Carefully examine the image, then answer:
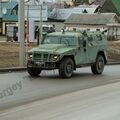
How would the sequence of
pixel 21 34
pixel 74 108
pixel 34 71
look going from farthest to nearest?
pixel 21 34 → pixel 34 71 → pixel 74 108

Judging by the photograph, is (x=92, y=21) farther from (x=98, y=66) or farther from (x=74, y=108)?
(x=74, y=108)

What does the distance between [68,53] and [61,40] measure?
4.29ft

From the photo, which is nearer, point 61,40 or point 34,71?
point 34,71

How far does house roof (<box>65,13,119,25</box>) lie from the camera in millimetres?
101875

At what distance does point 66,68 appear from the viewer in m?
22.3

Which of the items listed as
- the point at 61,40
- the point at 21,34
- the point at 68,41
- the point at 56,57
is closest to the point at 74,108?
the point at 56,57

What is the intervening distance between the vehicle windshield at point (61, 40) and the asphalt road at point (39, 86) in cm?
148

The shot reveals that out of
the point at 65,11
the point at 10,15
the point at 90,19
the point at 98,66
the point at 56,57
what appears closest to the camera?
the point at 56,57

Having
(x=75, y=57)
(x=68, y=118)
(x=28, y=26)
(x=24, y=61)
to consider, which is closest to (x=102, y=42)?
(x=75, y=57)

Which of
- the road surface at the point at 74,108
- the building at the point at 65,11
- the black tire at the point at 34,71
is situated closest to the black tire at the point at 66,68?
the black tire at the point at 34,71

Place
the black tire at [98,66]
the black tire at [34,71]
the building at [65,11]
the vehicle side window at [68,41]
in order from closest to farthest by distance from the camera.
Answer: the black tire at [34,71] → the vehicle side window at [68,41] → the black tire at [98,66] → the building at [65,11]

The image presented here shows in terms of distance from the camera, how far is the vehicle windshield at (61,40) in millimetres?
23500

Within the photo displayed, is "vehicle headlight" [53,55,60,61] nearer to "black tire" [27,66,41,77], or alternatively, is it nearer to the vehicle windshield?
"black tire" [27,66,41,77]

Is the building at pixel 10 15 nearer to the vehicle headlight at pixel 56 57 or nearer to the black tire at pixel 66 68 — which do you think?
the black tire at pixel 66 68
